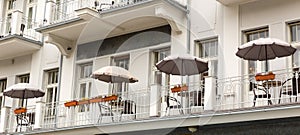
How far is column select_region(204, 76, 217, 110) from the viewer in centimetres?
1209

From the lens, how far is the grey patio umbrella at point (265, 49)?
11.7 m

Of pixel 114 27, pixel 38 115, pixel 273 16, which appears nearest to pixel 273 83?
pixel 273 16

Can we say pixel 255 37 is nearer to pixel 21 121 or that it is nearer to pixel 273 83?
pixel 273 83

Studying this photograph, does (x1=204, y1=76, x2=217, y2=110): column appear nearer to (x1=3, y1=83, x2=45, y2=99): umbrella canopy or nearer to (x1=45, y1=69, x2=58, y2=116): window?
(x1=3, y1=83, x2=45, y2=99): umbrella canopy

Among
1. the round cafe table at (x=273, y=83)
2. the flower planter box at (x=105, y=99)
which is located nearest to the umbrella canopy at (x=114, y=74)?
the flower planter box at (x=105, y=99)

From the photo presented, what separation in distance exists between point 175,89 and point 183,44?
6.31 feet

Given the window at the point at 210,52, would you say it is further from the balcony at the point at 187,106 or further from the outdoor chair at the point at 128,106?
the outdoor chair at the point at 128,106

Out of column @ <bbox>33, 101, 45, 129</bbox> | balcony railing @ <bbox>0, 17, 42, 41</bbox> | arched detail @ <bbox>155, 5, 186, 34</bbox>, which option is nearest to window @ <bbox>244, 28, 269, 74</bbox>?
arched detail @ <bbox>155, 5, 186, 34</bbox>

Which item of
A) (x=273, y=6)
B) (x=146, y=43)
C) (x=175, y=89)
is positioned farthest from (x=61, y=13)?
(x=273, y=6)

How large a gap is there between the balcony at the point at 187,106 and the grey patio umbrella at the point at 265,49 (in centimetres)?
49

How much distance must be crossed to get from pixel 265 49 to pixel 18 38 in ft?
29.4

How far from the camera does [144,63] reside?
15.6m

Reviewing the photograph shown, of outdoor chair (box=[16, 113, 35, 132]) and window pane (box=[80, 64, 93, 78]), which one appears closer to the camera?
outdoor chair (box=[16, 113, 35, 132])

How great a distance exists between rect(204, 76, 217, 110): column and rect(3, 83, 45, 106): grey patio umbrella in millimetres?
6446
